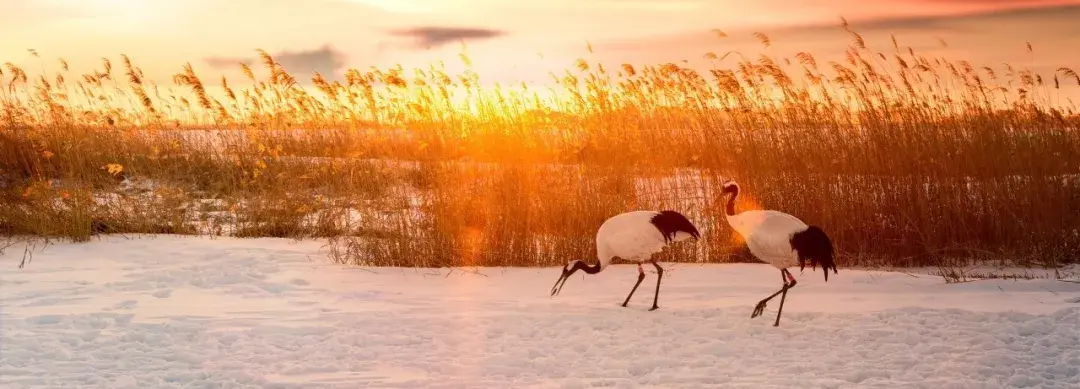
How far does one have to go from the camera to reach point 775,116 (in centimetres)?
895

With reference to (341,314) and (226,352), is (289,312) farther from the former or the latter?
(226,352)

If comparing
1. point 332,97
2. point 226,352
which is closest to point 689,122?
point 332,97

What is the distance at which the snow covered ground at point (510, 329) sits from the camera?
4645 millimetres

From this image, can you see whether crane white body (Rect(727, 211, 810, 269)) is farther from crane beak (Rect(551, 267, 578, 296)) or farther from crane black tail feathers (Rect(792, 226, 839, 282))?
crane beak (Rect(551, 267, 578, 296))

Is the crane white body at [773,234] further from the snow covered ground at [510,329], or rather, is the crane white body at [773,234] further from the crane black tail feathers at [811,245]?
the snow covered ground at [510,329]

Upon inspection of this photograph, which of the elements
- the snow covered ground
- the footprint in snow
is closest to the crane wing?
the snow covered ground

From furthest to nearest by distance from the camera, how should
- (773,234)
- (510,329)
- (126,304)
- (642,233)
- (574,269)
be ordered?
(574,269) < (126,304) < (642,233) < (773,234) < (510,329)

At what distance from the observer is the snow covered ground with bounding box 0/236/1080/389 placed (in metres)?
4.64

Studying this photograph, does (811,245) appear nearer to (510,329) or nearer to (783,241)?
(783,241)

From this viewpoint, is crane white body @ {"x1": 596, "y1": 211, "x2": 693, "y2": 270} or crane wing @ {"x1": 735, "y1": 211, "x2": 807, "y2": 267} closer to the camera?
crane wing @ {"x1": 735, "y1": 211, "x2": 807, "y2": 267}

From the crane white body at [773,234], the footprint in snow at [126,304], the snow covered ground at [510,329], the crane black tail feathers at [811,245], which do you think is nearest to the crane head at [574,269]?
the snow covered ground at [510,329]

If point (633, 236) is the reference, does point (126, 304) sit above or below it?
below

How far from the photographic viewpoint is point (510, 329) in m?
5.58

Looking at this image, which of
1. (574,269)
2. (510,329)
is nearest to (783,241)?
(574,269)
